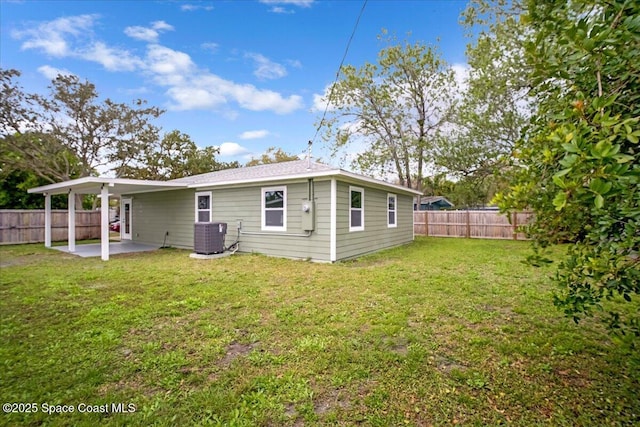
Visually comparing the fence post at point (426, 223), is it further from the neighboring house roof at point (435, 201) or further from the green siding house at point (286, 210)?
the neighboring house roof at point (435, 201)

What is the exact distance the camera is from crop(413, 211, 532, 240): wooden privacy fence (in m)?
13.2

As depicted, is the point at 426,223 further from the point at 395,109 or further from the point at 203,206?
the point at 203,206

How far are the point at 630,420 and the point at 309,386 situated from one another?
2.08 meters

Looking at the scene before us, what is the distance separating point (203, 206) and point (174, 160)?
16.3 m

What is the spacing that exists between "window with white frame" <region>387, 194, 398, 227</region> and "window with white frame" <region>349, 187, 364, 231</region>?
2266mm

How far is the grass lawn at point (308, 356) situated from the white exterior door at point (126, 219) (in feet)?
27.6

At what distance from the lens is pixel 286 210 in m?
8.27

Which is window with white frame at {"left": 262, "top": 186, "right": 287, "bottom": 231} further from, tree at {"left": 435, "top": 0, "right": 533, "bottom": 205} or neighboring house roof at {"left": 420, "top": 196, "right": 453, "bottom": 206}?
neighboring house roof at {"left": 420, "top": 196, "right": 453, "bottom": 206}

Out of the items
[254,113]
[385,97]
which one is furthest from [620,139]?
[385,97]

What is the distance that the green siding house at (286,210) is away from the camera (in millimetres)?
7659

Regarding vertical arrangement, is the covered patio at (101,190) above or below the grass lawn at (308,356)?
above

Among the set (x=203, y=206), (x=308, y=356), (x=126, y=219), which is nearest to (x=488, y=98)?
A: (x=203, y=206)

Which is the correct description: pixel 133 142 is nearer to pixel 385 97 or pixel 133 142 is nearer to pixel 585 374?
pixel 385 97

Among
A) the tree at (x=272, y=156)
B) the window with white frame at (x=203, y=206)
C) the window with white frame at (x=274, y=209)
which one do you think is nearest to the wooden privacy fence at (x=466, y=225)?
the window with white frame at (x=274, y=209)
